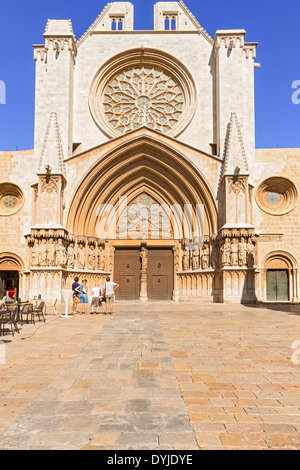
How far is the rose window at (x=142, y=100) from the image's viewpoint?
79.6ft

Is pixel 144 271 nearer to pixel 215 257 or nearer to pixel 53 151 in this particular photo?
pixel 215 257

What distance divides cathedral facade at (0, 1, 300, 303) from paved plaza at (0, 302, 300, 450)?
1205 centimetres

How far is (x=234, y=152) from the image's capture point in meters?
20.0

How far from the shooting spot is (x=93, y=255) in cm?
2150

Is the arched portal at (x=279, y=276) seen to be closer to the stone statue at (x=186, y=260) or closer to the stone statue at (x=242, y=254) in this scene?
the stone statue at (x=242, y=254)

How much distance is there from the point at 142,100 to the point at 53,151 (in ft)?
24.9

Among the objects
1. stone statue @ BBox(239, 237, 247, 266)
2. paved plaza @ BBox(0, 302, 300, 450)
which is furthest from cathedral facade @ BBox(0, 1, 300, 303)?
paved plaza @ BBox(0, 302, 300, 450)

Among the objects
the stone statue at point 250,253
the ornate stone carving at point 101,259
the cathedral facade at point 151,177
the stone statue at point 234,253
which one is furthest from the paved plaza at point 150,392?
the ornate stone carving at point 101,259

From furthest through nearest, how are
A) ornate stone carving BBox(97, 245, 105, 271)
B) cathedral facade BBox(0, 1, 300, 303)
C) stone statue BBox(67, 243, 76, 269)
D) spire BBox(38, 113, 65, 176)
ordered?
1. ornate stone carving BBox(97, 245, 105, 271)
2. stone statue BBox(67, 243, 76, 269)
3. spire BBox(38, 113, 65, 176)
4. cathedral facade BBox(0, 1, 300, 303)

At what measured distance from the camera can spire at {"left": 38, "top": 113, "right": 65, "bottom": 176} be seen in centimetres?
1966

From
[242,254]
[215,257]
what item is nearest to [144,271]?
[215,257]

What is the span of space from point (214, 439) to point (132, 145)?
19418 millimetres

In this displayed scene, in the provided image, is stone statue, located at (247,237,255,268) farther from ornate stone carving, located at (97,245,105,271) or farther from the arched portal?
ornate stone carving, located at (97,245,105,271)

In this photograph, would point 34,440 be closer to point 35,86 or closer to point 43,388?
point 43,388
